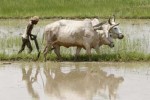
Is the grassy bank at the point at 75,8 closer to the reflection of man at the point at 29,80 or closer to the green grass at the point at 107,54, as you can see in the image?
the green grass at the point at 107,54

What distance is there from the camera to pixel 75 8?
720 inches

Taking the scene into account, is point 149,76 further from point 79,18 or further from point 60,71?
point 79,18

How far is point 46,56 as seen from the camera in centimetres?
1059

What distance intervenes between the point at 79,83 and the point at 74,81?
0.65ft

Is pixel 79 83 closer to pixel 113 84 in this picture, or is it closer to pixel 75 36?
pixel 113 84

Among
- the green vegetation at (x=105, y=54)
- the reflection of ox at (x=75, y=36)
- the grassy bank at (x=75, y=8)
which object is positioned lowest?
the grassy bank at (x=75, y=8)

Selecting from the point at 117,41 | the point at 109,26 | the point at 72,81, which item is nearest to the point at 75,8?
the point at 117,41

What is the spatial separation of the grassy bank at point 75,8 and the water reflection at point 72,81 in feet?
25.1

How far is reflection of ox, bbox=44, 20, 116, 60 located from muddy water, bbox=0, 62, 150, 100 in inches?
17.9

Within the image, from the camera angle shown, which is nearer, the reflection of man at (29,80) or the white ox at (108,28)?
the reflection of man at (29,80)

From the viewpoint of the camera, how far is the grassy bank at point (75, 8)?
56.9 feet

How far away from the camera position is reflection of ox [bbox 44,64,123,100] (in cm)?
752

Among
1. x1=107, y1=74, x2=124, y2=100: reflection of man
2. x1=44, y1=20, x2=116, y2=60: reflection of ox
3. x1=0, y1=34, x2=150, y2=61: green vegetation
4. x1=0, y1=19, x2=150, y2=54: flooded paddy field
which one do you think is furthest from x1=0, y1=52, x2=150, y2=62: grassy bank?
x1=107, y1=74, x2=124, y2=100: reflection of man

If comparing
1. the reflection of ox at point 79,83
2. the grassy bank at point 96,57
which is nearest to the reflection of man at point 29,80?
the reflection of ox at point 79,83
